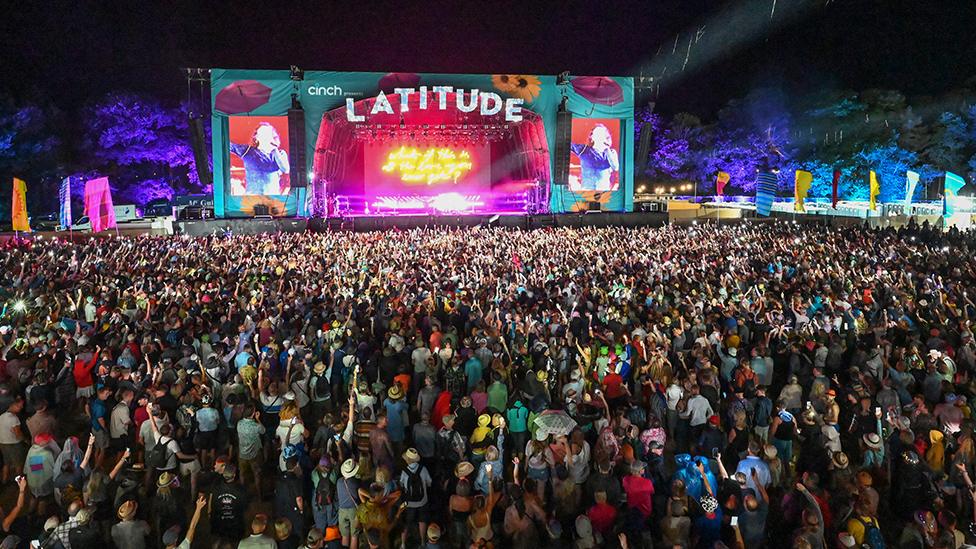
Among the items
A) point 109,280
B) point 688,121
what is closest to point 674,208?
point 688,121

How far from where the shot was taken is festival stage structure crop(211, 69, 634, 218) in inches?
1111

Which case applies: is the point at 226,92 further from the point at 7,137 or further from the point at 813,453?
the point at 813,453

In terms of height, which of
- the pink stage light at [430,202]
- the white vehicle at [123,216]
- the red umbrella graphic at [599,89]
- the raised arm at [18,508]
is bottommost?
the raised arm at [18,508]

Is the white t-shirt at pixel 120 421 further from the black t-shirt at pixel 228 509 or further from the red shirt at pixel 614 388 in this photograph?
the red shirt at pixel 614 388

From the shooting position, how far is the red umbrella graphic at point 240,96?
2803 cm

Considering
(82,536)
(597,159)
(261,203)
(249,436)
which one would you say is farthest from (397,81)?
(82,536)

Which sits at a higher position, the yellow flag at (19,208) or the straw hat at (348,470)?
the yellow flag at (19,208)

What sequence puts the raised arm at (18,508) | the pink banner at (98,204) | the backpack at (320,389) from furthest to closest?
the pink banner at (98,204)
the backpack at (320,389)
the raised arm at (18,508)

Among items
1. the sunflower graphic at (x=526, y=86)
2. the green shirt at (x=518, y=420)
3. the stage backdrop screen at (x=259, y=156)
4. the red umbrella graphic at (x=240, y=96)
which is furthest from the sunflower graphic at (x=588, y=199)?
the green shirt at (x=518, y=420)

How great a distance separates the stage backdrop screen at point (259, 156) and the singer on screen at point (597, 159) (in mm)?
13554

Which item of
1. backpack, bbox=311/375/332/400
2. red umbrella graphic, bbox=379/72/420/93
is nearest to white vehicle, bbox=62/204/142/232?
red umbrella graphic, bbox=379/72/420/93

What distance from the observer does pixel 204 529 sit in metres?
5.39

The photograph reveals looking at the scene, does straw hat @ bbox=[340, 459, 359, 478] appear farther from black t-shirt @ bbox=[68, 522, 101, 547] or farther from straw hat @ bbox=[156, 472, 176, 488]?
black t-shirt @ bbox=[68, 522, 101, 547]

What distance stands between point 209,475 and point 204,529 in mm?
679
